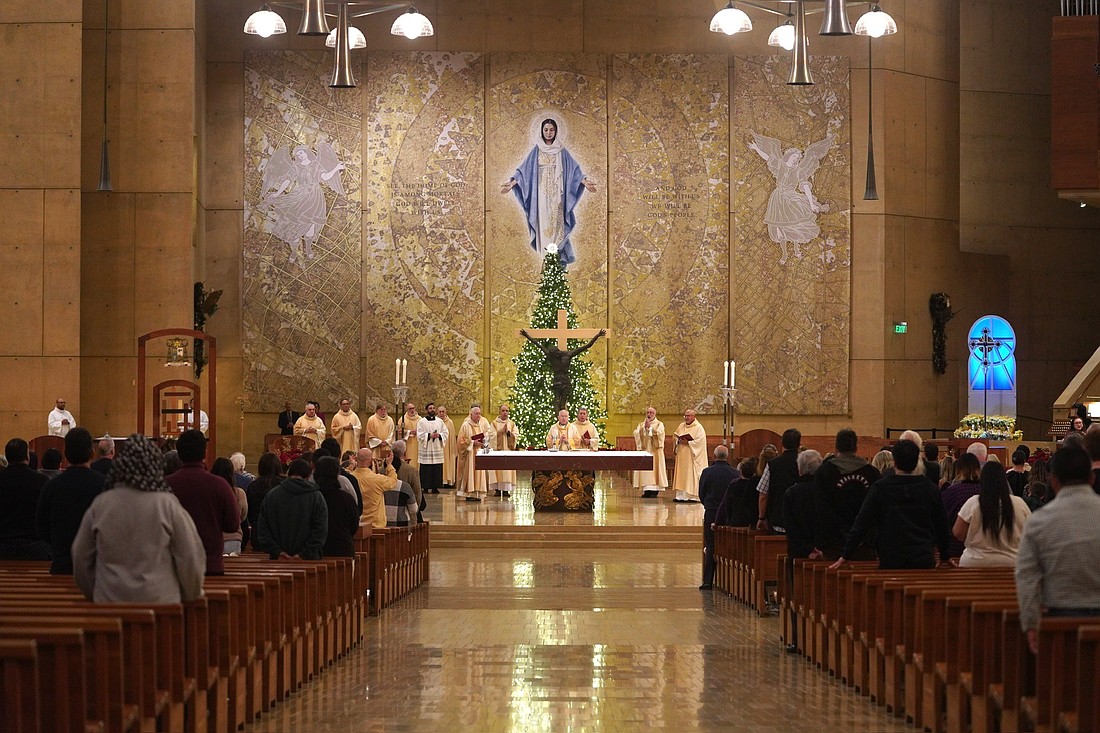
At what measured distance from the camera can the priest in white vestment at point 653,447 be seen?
2119 centimetres

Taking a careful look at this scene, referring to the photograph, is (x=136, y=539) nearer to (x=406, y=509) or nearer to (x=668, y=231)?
(x=406, y=509)

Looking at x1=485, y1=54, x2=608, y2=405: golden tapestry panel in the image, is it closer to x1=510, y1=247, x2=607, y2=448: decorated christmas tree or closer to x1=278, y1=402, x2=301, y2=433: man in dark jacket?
x1=510, y1=247, x2=607, y2=448: decorated christmas tree

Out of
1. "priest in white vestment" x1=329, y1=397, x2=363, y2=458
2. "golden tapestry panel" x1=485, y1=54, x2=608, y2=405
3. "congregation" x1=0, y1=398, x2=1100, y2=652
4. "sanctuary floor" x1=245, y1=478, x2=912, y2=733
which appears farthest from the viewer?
"golden tapestry panel" x1=485, y1=54, x2=608, y2=405

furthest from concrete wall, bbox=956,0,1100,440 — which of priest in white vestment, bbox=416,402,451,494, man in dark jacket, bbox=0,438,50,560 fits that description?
man in dark jacket, bbox=0,438,50,560

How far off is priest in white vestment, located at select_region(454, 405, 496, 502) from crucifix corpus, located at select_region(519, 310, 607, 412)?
1.27 metres

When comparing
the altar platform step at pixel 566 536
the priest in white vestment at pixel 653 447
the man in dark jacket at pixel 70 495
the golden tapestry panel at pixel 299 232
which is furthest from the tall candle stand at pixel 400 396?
the man in dark jacket at pixel 70 495

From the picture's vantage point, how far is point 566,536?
16.7 meters

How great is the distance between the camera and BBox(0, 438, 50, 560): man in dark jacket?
345 inches

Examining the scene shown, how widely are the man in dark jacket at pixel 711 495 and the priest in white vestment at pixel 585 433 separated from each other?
6.41 m

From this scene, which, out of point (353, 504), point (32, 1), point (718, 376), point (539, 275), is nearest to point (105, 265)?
point (32, 1)

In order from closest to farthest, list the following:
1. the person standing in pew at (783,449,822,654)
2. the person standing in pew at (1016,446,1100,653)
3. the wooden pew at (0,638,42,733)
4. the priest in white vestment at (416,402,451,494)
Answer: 1. the wooden pew at (0,638,42,733)
2. the person standing in pew at (1016,446,1100,653)
3. the person standing in pew at (783,449,822,654)
4. the priest in white vestment at (416,402,451,494)

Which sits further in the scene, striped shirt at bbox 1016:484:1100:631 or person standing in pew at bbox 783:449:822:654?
person standing in pew at bbox 783:449:822:654

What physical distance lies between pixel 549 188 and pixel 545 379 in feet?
15.5

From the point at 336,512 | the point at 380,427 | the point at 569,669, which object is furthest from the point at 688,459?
the point at 569,669
